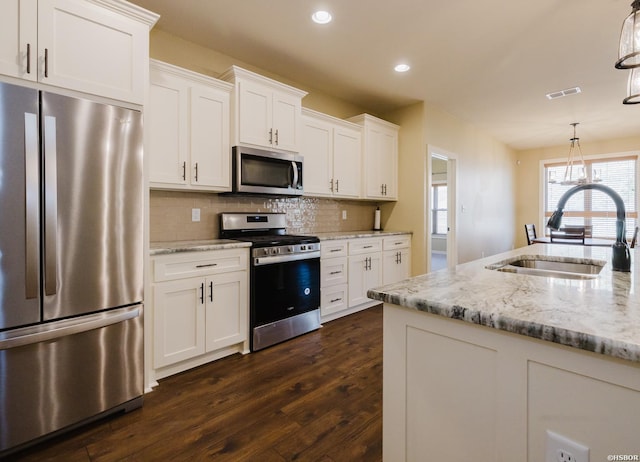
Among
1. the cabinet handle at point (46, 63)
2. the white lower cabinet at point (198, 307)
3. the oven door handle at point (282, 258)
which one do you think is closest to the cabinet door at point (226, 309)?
the white lower cabinet at point (198, 307)

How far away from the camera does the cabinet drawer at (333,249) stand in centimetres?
337

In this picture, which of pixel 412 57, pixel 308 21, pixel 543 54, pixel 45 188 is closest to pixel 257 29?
pixel 308 21

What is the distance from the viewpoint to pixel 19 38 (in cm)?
160

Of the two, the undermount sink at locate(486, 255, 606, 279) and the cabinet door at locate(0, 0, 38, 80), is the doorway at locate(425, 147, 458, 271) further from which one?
the cabinet door at locate(0, 0, 38, 80)

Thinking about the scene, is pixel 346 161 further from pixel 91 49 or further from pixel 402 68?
pixel 91 49

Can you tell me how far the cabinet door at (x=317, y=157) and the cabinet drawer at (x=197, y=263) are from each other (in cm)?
127

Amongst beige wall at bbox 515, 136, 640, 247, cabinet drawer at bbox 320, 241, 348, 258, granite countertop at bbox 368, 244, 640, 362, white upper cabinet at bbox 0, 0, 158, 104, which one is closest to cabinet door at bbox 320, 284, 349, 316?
cabinet drawer at bbox 320, 241, 348, 258

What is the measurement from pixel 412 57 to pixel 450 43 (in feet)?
1.24

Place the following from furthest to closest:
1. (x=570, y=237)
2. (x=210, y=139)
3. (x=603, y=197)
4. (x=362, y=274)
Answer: (x=603, y=197)
(x=570, y=237)
(x=362, y=274)
(x=210, y=139)

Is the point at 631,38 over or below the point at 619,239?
over

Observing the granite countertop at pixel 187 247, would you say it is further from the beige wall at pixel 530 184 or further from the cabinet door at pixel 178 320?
the beige wall at pixel 530 184

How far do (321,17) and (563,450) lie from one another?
2.86 m

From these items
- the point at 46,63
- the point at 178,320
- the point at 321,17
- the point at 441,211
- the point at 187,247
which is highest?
the point at 321,17

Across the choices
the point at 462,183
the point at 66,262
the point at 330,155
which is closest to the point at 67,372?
the point at 66,262
